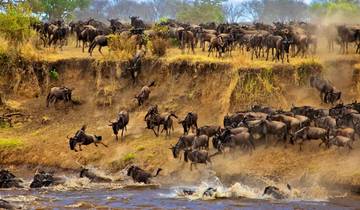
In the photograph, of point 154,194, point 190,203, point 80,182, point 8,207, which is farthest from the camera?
point 80,182

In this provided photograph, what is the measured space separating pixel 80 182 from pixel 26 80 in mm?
9705

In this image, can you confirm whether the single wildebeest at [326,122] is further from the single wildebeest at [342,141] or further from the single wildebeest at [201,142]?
the single wildebeest at [201,142]

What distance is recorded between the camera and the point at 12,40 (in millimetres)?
28797

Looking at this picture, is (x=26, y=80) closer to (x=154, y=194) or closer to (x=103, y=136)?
(x=103, y=136)

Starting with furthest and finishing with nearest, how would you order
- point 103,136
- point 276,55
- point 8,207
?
point 276,55, point 103,136, point 8,207

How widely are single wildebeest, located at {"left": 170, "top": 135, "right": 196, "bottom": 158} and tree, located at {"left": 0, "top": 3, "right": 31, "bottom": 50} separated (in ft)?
35.4

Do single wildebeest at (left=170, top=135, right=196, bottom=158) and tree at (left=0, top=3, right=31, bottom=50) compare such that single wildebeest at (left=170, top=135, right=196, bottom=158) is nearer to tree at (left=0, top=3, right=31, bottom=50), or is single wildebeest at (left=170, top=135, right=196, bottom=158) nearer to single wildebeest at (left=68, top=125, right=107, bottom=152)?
single wildebeest at (left=68, top=125, right=107, bottom=152)

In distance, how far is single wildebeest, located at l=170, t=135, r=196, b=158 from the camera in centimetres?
2069

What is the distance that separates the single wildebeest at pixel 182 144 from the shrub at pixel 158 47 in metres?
7.45

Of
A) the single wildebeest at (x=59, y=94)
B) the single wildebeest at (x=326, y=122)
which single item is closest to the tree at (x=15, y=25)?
the single wildebeest at (x=59, y=94)

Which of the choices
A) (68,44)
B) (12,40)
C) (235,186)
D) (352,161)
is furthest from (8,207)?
(68,44)

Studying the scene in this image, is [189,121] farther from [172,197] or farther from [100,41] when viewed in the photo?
[100,41]

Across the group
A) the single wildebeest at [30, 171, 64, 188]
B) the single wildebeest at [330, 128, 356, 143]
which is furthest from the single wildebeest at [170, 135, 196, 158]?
the single wildebeest at [330, 128, 356, 143]

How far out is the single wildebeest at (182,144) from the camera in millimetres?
20688
